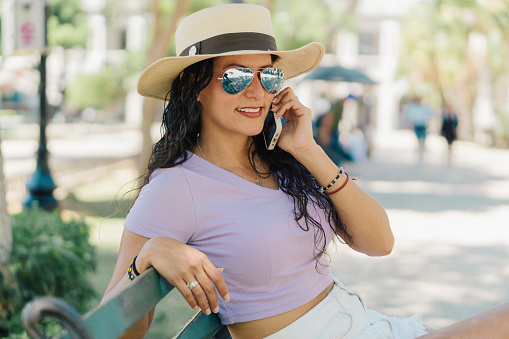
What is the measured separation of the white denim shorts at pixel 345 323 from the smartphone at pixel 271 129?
58 centimetres

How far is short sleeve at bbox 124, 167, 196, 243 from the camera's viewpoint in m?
1.97

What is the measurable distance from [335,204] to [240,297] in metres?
0.50

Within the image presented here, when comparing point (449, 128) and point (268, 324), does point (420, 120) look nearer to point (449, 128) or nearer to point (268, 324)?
point (449, 128)

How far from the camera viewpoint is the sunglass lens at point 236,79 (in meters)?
2.25

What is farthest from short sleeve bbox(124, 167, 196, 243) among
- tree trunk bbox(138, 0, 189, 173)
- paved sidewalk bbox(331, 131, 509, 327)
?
tree trunk bbox(138, 0, 189, 173)

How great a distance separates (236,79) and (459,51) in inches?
1327

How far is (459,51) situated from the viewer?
33.7 meters

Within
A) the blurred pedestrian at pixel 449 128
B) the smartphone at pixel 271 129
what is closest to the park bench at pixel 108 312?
the smartphone at pixel 271 129

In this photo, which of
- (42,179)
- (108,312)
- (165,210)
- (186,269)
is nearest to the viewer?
(108,312)

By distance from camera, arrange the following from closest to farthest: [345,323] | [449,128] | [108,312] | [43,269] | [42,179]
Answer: [108,312]
[345,323]
[43,269]
[42,179]
[449,128]

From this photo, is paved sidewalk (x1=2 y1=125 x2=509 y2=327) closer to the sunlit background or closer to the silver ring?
the sunlit background

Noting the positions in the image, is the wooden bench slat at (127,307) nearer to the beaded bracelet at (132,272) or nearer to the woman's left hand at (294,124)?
the beaded bracelet at (132,272)

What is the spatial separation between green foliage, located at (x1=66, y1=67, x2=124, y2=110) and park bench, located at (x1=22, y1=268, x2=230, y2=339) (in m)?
44.2

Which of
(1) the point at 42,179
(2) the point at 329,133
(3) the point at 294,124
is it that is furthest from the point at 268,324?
(2) the point at 329,133
